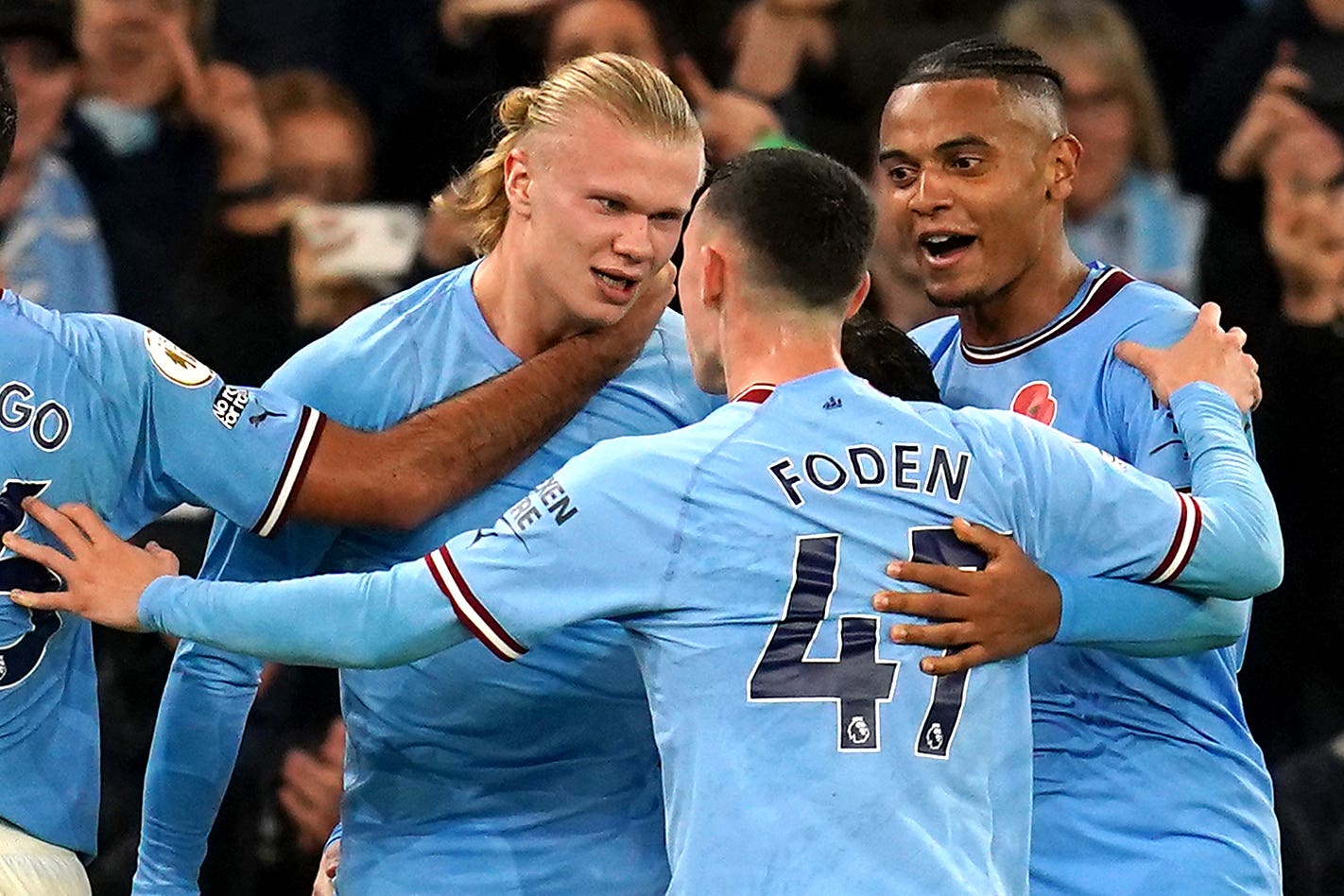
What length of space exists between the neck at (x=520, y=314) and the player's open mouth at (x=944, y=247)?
0.63 metres

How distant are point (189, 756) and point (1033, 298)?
5.42 ft

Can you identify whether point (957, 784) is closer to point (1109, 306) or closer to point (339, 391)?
point (1109, 306)

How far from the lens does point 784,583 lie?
2.71m

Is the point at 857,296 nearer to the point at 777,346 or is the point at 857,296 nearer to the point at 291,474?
the point at 777,346

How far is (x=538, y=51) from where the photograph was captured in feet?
21.3

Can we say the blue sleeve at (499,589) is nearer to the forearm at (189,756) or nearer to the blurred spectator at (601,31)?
the forearm at (189,756)

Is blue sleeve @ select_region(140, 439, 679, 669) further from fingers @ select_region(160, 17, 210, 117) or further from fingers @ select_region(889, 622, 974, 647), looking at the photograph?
fingers @ select_region(160, 17, 210, 117)

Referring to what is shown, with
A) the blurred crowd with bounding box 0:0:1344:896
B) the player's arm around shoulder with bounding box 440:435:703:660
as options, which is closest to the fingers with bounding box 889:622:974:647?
the player's arm around shoulder with bounding box 440:435:703:660

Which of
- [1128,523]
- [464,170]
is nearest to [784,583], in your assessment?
[1128,523]

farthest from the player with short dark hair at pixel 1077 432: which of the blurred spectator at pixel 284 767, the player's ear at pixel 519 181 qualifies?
the blurred spectator at pixel 284 767

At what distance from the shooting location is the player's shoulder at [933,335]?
3.79 m

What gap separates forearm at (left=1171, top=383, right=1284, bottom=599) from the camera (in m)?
2.91

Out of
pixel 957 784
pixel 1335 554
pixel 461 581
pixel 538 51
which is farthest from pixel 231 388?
pixel 1335 554

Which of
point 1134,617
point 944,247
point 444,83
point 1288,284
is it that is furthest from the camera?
point 444,83
